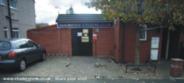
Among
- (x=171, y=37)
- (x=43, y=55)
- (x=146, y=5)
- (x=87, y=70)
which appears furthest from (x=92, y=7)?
(x=171, y=37)

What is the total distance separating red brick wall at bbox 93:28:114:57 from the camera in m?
13.1

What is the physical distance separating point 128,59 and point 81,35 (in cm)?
387

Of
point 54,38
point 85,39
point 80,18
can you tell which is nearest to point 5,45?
point 54,38

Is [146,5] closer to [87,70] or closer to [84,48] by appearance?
[87,70]

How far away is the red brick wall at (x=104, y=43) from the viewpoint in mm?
13141

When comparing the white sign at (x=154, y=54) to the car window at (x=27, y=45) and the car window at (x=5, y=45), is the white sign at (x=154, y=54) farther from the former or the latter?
the car window at (x=5, y=45)

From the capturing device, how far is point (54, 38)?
13.5 meters

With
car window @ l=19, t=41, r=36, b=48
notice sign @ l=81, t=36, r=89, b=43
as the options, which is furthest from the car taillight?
notice sign @ l=81, t=36, r=89, b=43

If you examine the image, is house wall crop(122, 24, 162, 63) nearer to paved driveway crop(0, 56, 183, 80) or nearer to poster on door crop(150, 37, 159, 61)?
poster on door crop(150, 37, 159, 61)

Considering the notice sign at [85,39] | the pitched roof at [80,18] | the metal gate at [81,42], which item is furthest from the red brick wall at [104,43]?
the pitched roof at [80,18]

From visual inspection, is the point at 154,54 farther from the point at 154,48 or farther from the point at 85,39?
the point at 85,39

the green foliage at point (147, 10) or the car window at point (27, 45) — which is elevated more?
the green foliage at point (147, 10)

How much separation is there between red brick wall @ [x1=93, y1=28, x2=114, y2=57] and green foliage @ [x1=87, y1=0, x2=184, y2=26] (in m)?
4.58

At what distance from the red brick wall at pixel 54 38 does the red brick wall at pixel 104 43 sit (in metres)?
1.97
